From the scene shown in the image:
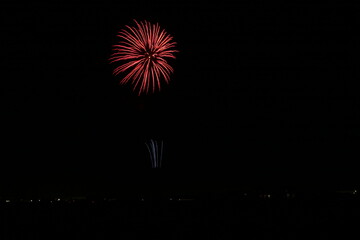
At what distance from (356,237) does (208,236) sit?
421 centimetres

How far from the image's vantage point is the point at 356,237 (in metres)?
12.6

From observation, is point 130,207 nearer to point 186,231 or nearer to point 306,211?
point 186,231

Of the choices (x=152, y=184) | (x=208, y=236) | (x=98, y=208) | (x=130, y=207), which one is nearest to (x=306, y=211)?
(x=208, y=236)

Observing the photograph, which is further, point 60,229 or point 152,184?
point 152,184

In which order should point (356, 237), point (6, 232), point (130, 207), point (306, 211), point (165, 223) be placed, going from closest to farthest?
point (356, 237)
point (6, 232)
point (165, 223)
point (306, 211)
point (130, 207)

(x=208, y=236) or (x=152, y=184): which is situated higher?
(x=152, y=184)

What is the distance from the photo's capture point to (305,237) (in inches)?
513

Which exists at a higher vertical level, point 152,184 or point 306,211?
point 152,184

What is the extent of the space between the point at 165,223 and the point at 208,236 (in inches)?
77.0

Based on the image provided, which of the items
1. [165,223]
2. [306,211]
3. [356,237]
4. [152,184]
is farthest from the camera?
[152,184]

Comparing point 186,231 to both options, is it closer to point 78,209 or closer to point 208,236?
point 208,236

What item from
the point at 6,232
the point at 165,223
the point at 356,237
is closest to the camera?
the point at 356,237

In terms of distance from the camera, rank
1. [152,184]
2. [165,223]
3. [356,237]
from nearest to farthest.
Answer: [356,237] < [165,223] < [152,184]

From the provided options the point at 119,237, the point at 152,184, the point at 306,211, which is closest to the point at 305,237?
the point at 306,211
